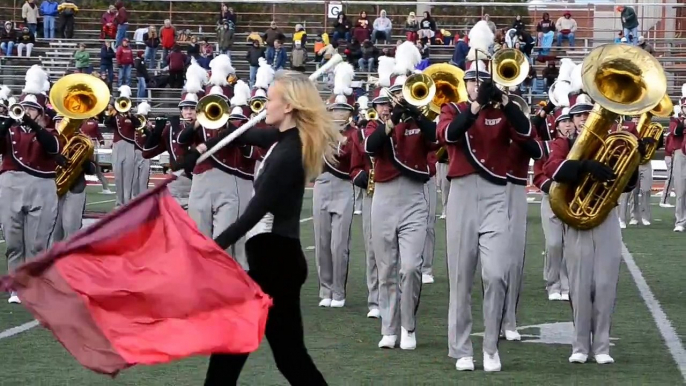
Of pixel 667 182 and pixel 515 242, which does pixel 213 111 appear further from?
pixel 667 182

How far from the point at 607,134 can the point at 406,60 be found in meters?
2.03

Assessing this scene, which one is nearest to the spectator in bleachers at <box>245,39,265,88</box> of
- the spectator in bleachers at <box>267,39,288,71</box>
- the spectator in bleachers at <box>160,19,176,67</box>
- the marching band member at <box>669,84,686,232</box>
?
the spectator in bleachers at <box>267,39,288,71</box>

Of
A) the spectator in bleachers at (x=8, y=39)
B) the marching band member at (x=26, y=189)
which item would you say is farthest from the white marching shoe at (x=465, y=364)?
the spectator in bleachers at (x=8, y=39)

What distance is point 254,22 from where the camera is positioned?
39031 mm

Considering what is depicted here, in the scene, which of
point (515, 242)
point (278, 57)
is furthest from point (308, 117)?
point (278, 57)

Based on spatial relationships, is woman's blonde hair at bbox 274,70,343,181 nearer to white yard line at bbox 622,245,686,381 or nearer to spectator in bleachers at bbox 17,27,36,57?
white yard line at bbox 622,245,686,381

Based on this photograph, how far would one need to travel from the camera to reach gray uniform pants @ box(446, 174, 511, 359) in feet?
25.6

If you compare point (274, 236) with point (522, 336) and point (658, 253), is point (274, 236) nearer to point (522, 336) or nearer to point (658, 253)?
point (522, 336)

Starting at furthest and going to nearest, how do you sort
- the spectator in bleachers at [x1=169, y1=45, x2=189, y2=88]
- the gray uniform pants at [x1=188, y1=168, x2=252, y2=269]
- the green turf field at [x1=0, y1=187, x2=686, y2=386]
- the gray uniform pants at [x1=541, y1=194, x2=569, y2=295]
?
the spectator in bleachers at [x1=169, y1=45, x2=189, y2=88] → the gray uniform pants at [x1=541, y1=194, x2=569, y2=295] → the gray uniform pants at [x1=188, y1=168, x2=252, y2=269] → the green turf field at [x1=0, y1=187, x2=686, y2=386]

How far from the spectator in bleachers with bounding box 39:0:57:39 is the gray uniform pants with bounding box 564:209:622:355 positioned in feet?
93.7

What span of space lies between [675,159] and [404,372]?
12234mm

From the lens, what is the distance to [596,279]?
816 cm

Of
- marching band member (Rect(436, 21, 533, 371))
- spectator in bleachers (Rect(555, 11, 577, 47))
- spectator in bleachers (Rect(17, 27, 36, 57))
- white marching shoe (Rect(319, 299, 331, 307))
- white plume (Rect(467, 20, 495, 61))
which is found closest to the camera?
marching band member (Rect(436, 21, 533, 371))

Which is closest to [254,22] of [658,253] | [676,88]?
[676,88]
